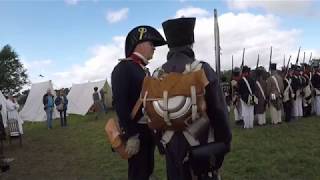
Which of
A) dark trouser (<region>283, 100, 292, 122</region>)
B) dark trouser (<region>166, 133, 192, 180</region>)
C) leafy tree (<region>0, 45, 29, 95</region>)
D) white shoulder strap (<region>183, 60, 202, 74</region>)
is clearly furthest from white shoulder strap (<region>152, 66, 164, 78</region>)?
leafy tree (<region>0, 45, 29, 95</region>)

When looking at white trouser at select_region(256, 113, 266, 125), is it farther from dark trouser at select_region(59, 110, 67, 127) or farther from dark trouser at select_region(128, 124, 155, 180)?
dark trouser at select_region(128, 124, 155, 180)

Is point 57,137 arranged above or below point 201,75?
below

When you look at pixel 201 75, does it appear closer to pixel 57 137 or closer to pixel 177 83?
pixel 177 83

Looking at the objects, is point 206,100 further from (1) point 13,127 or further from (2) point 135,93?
(1) point 13,127

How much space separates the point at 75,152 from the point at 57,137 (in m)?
4.85

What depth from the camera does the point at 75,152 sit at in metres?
12.9

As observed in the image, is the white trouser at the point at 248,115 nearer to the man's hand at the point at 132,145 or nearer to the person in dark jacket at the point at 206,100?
the man's hand at the point at 132,145

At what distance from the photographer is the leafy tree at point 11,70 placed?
6512cm

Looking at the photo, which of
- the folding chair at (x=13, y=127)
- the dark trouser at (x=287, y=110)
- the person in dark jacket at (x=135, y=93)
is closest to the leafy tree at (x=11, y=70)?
the folding chair at (x=13, y=127)

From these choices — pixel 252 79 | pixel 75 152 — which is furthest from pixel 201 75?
pixel 252 79

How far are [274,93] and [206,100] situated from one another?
41.1 ft

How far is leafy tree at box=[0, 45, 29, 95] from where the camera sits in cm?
6512

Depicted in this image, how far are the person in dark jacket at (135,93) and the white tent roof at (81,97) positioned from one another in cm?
2633

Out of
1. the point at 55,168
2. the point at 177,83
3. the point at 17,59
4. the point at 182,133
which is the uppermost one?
the point at 17,59
